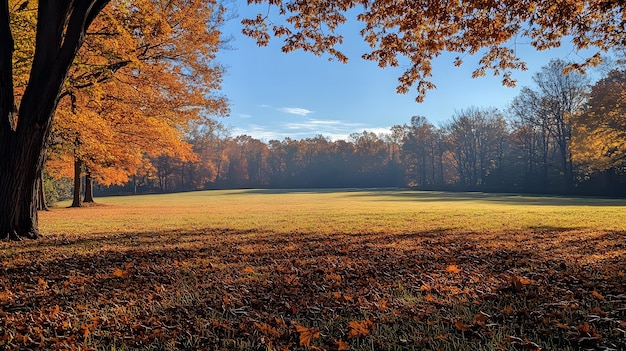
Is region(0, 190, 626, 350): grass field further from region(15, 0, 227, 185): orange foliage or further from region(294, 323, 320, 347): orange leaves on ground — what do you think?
region(15, 0, 227, 185): orange foliage

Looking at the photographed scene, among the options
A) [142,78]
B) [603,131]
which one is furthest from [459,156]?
[142,78]

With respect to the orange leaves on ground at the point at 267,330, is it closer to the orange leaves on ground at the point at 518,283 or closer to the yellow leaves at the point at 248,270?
the yellow leaves at the point at 248,270

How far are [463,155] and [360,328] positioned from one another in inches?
3457

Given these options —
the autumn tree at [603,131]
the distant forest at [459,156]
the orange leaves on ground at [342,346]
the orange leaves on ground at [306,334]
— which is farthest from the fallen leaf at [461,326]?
the autumn tree at [603,131]

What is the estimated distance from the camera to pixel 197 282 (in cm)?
471

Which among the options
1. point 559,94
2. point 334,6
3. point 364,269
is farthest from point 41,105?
point 559,94

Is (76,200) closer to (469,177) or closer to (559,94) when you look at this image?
(559,94)

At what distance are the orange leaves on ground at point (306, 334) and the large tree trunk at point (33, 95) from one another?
25.5 feet

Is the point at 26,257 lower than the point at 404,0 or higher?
lower

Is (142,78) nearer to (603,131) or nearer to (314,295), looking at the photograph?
(314,295)

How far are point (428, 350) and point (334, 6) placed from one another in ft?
25.8

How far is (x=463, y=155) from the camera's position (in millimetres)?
83812

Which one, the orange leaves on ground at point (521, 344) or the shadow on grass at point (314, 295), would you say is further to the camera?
the shadow on grass at point (314, 295)

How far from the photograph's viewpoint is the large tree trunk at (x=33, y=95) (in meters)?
7.64
